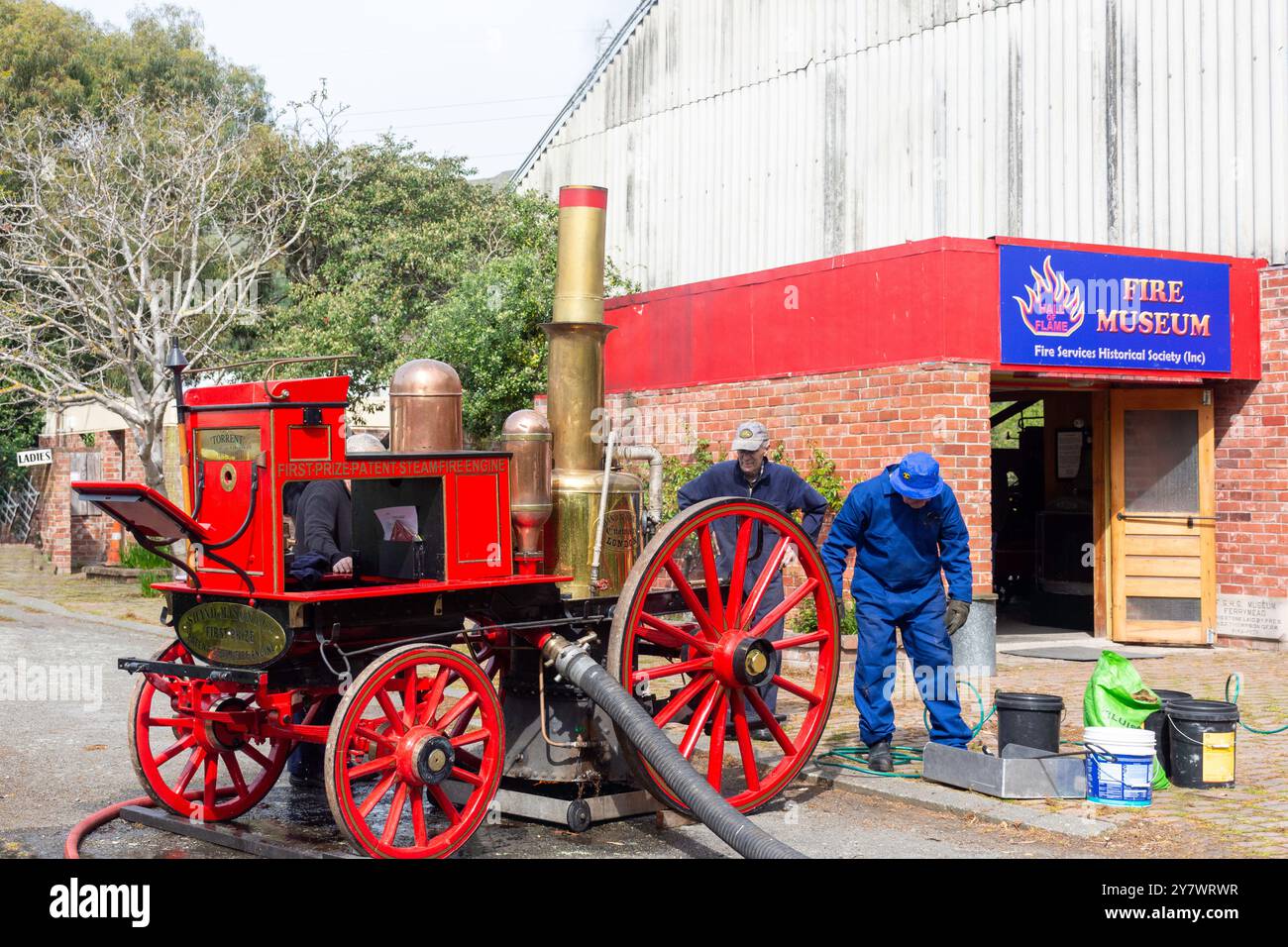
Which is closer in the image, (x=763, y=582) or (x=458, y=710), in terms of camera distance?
(x=458, y=710)

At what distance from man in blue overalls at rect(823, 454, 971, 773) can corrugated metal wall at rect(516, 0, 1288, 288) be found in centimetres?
692

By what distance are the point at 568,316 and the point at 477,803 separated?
234 cm

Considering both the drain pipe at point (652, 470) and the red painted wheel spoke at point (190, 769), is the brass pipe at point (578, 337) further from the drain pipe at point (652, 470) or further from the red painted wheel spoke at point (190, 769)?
the red painted wheel spoke at point (190, 769)

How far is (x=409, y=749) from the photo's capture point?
5.66 m

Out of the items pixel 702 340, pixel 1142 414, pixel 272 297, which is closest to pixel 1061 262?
pixel 1142 414

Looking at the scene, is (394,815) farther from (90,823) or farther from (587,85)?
(587,85)

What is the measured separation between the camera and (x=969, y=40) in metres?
16.1

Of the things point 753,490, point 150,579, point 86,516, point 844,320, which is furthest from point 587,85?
point 753,490

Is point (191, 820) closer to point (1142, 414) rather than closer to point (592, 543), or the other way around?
point (592, 543)

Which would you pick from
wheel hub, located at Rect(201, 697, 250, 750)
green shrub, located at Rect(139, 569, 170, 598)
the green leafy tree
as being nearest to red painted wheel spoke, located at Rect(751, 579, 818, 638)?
wheel hub, located at Rect(201, 697, 250, 750)

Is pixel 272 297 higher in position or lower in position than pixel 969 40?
lower

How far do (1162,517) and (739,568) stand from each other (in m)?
Answer: 8.29

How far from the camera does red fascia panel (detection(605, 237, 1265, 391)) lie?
1153 cm

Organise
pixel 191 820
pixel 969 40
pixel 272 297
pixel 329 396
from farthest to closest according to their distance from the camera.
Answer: pixel 272 297 < pixel 969 40 < pixel 191 820 < pixel 329 396
